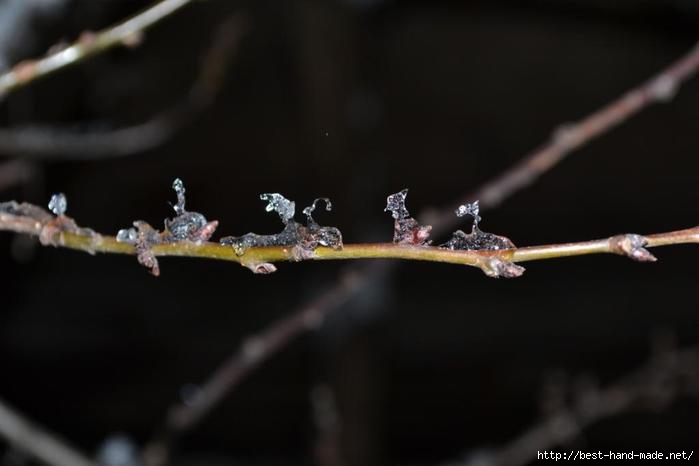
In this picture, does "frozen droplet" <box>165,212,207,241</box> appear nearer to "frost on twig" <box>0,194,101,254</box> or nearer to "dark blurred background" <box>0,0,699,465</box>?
"frost on twig" <box>0,194,101,254</box>

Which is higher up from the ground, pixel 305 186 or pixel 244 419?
pixel 305 186

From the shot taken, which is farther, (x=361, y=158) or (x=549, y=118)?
(x=549, y=118)

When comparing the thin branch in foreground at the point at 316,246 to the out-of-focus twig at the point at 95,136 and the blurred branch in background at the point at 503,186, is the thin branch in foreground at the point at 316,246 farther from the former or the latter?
the out-of-focus twig at the point at 95,136

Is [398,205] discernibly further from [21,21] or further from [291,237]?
[21,21]

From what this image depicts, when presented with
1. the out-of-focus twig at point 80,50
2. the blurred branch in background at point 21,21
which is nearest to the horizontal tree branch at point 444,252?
the out-of-focus twig at point 80,50

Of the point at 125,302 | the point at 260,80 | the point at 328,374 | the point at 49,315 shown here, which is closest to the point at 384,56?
the point at 260,80

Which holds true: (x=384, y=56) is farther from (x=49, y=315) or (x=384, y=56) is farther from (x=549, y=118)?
(x=49, y=315)

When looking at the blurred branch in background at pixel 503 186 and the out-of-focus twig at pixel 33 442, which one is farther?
the out-of-focus twig at pixel 33 442
